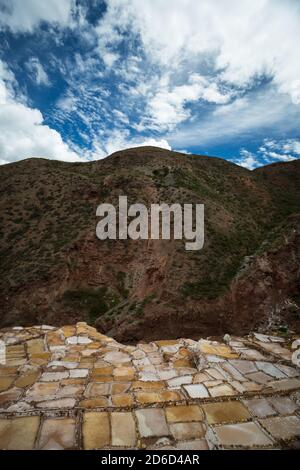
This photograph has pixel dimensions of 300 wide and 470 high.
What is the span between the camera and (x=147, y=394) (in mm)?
4895

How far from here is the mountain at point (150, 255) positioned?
51.0 ft

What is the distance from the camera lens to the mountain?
15.5 meters

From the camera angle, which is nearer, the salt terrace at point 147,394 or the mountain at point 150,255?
the salt terrace at point 147,394

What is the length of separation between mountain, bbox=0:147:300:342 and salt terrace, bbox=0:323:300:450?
10.7ft

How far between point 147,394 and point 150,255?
16465 mm

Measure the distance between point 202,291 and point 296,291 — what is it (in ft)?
16.7

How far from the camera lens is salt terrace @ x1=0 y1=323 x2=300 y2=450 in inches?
154

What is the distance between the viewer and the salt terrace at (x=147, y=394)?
12.8 ft

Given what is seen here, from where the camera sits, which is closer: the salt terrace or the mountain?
the salt terrace

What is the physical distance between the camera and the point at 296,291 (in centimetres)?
1511

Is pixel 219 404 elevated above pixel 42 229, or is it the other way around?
pixel 42 229

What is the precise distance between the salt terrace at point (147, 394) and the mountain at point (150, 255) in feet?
10.7
